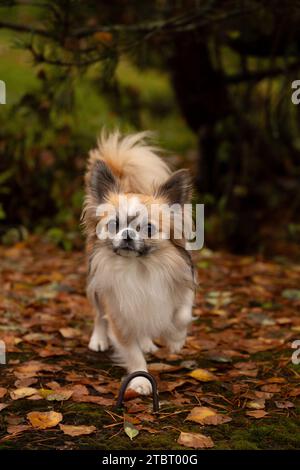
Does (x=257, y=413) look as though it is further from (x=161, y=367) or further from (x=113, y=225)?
(x=113, y=225)

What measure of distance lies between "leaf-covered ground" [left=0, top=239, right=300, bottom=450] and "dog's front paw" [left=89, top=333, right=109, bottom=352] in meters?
0.06

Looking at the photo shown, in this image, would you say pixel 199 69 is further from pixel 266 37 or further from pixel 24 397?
pixel 24 397

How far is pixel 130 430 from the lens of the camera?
3.20m

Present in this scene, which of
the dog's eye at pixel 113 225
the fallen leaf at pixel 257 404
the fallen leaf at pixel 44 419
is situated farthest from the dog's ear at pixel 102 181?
the fallen leaf at pixel 257 404

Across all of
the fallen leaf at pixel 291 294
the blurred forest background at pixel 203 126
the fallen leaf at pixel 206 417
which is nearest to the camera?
the fallen leaf at pixel 206 417

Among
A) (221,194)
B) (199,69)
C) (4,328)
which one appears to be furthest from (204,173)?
(4,328)

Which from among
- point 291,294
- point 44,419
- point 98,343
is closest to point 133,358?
point 98,343

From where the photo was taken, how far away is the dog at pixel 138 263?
390 centimetres

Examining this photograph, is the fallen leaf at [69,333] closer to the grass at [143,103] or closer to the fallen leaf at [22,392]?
the fallen leaf at [22,392]

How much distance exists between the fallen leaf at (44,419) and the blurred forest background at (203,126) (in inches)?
125

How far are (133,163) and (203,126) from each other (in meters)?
4.67
